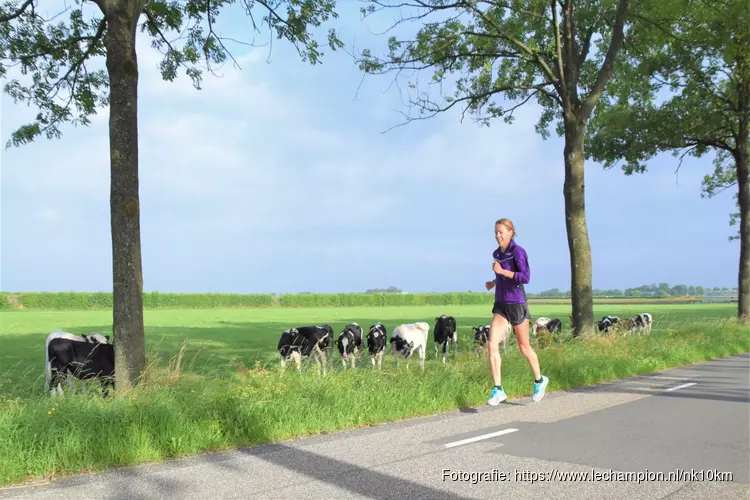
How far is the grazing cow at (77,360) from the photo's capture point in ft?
31.1

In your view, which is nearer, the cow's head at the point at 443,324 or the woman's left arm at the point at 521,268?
the woman's left arm at the point at 521,268

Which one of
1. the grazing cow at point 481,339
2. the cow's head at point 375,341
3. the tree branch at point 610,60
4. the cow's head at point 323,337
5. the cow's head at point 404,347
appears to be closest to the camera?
the cow's head at point 323,337

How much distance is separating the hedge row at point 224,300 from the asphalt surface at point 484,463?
66281 millimetres

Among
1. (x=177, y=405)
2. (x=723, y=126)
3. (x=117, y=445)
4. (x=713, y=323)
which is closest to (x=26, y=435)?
(x=117, y=445)

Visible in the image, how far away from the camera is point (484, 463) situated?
210 inches

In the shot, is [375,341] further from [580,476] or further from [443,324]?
[580,476]

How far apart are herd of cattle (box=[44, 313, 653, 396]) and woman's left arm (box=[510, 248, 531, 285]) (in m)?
1.00

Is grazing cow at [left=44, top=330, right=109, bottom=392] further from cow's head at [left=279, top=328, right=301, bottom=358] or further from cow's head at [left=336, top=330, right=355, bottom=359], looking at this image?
cow's head at [left=336, top=330, right=355, bottom=359]

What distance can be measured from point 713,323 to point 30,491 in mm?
21403

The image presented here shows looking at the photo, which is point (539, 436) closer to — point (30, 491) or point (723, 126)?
point (30, 491)

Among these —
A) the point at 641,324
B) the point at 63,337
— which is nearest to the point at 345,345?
the point at 63,337

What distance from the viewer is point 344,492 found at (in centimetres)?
451

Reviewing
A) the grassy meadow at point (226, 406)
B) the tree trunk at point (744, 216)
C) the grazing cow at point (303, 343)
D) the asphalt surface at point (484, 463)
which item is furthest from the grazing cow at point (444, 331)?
the tree trunk at point (744, 216)

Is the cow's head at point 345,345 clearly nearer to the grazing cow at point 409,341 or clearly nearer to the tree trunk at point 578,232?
the grazing cow at point 409,341
